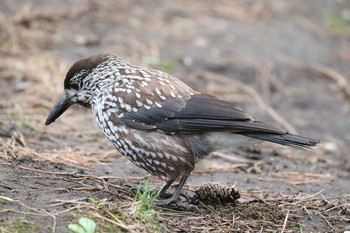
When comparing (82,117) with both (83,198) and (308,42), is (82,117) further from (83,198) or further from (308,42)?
(308,42)

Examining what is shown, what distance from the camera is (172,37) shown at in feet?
36.9

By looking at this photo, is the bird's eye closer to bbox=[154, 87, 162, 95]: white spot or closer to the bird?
the bird

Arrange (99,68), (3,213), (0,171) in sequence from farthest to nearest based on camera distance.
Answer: (99,68), (0,171), (3,213)

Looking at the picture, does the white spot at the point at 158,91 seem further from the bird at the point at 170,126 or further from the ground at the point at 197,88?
the ground at the point at 197,88

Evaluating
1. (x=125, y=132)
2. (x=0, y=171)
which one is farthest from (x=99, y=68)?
(x=0, y=171)

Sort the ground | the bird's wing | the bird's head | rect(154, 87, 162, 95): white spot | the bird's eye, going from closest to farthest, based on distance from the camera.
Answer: the ground
the bird's wing
rect(154, 87, 162, 95): white spot
the bird's head
the bird's eye

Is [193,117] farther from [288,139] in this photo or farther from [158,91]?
[288,139]

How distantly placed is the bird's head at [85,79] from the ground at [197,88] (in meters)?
0.57

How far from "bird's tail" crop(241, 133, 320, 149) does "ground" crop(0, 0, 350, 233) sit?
50 centimetres

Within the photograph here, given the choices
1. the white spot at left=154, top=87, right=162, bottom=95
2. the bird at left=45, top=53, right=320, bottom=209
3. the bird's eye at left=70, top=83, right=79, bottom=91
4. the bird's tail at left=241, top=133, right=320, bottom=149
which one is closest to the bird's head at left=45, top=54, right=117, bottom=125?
the bird's eye at left=70, top=83, right=79, bottom=91

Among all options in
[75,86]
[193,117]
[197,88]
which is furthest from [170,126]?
[197,88]

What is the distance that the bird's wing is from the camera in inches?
210

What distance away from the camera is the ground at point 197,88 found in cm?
504

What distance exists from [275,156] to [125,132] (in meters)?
2.76
